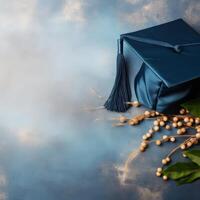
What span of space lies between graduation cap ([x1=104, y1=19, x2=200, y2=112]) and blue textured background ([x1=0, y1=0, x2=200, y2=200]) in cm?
4

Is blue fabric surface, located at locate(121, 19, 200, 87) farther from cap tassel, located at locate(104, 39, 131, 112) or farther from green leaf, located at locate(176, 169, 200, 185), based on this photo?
green leaf, located at locate(176, 169, 200, 185)

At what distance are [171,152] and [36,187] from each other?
13.0 inches

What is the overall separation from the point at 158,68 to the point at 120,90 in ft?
0.47

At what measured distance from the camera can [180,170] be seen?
3.29 feet

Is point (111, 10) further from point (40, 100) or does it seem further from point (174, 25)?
point (40, 100)

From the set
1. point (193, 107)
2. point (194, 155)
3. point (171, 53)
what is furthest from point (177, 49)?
point (194, 155)

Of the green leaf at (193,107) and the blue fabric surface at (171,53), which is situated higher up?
the blue fabric surface at (171,53)

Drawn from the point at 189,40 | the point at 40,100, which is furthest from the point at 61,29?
the point at 189,40

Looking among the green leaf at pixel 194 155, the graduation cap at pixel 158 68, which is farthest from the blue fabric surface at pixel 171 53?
the green leaf at pixel 194 155

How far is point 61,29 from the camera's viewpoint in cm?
116

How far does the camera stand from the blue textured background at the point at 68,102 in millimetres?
1030

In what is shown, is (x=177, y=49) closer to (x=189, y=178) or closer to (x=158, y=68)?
(x=158, y=68)

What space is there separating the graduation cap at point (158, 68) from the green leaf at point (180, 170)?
0.47 ft

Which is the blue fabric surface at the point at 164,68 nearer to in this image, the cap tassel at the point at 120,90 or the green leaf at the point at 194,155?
the cap tassel at the point at 120,90
